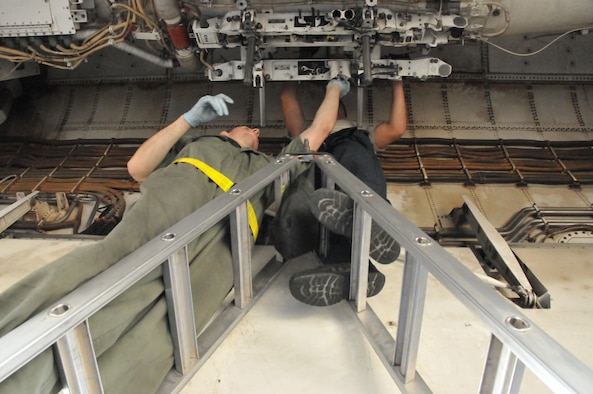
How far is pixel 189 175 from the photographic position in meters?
1.80

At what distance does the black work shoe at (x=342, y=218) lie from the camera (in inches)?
64.9

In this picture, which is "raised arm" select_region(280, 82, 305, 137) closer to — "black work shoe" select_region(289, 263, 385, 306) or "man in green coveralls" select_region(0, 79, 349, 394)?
"man in green coveralls" select_region(0, 79, 349, 394)

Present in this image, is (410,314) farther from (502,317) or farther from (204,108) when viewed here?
(204,108)

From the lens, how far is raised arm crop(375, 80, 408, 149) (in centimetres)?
347

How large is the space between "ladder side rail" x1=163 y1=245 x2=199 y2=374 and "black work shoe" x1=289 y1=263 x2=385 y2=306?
411 millimetres

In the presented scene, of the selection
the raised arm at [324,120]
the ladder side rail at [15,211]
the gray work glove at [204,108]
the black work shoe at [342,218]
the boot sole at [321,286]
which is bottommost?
the ladder side rail at [15,211]

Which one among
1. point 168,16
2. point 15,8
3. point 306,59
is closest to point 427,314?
point 306,59

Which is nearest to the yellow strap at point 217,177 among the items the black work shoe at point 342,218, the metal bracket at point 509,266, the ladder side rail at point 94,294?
the black work shoe at point 342,218

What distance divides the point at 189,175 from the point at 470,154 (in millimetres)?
3010

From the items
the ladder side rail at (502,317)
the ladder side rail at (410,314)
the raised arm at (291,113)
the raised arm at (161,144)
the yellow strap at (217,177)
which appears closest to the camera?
the ladder side rail at (502,317)

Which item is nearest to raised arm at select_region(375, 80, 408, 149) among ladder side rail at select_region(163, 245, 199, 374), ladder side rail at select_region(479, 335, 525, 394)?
ladder side rail at select_region(163, 245, 199, 374)

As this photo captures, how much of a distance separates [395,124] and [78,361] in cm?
297

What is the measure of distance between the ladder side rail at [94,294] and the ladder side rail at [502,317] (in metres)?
0.55

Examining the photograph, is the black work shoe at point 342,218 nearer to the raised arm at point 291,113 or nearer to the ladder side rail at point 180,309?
the ladder side rail at point 180,309
